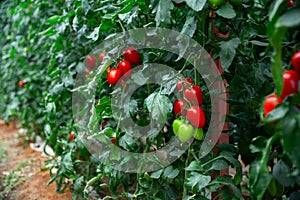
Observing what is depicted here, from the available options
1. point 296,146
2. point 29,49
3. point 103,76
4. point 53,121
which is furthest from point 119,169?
point 29,49

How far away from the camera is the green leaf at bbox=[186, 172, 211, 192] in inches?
43.8

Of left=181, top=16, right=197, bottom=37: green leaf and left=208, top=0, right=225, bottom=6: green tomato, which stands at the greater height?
left=208, top=0, right=225, bottom=6: green tomato

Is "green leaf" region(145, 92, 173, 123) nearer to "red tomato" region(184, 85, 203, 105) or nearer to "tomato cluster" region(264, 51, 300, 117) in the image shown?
"red tomato" region(184, 85, 203, 105)

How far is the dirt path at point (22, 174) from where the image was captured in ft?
6.60

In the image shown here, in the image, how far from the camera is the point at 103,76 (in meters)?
1.49

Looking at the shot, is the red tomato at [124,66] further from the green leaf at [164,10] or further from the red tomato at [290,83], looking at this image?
the red tomato at [290,83]

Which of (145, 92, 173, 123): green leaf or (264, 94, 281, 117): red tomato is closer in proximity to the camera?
(264, 94, 281, 117): red tomato

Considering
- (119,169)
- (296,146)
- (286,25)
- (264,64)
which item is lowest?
(119,169)

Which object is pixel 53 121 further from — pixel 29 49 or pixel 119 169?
pixel 29 49

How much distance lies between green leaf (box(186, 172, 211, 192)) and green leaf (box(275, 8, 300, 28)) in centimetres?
53

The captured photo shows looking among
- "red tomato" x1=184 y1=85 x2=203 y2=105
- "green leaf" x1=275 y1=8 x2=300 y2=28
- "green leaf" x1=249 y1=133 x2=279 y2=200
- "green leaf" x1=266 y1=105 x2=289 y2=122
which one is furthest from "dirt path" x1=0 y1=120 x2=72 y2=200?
"green leaf" x1=275 y1=8 x2=300 y2=28

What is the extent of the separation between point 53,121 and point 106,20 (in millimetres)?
832

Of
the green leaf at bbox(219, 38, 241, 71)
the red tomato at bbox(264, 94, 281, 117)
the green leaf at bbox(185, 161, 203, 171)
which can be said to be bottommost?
the green leaf at bbox(185, 161, 203, 171)

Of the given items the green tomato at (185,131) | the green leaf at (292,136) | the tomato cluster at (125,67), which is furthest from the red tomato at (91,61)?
Result: the green leaf at (292,136)
